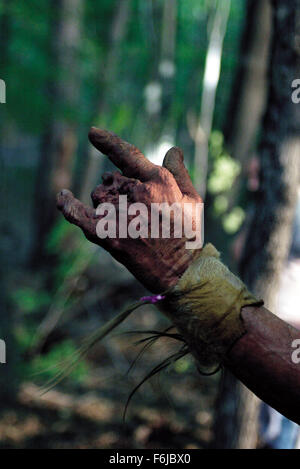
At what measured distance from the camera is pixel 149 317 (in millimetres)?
5887

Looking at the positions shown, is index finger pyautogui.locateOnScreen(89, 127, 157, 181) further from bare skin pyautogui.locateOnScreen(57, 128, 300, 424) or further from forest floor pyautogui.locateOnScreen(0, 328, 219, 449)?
forest floor pyautogui.locateOnScreen(0, 328, 219, 449)

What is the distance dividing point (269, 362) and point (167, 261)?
34 cm

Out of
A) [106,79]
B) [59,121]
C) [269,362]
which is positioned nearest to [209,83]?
[269,362]

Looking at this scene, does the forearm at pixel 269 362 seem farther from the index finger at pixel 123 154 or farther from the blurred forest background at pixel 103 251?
the blurred forest background at pixel 103 251

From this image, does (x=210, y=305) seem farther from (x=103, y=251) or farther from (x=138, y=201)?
(x=103, y=251)

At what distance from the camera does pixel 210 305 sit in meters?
1.18

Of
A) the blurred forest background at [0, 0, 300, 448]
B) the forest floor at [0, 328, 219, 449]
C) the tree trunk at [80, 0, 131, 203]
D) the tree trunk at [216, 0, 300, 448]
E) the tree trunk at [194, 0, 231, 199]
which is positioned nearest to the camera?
the tree trunk at [216, 0, 300, 448]

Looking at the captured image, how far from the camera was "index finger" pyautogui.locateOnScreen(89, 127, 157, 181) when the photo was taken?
3.85 ft

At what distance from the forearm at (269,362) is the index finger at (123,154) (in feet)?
1.39

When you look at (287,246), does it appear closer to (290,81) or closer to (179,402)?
(290,81)

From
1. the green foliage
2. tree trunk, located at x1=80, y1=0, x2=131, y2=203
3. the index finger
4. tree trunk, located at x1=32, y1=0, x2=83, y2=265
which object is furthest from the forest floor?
tree trunk, located at x1=32, y1=0, x2=83, y2=265

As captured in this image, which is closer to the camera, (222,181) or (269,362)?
(269,362)
